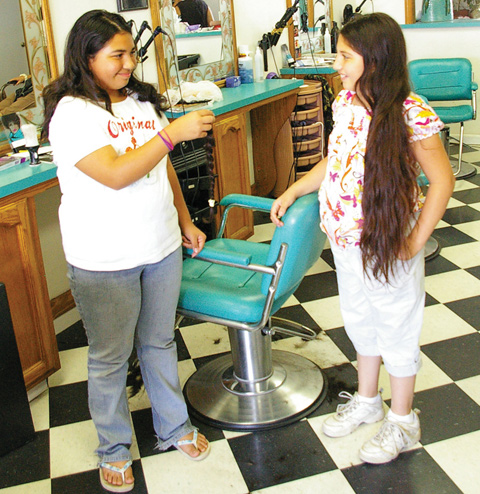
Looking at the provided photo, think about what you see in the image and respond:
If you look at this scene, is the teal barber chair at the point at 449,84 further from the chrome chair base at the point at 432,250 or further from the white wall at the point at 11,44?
the white wall at the point at 11,44

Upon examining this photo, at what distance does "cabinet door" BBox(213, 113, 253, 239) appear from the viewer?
351 cm

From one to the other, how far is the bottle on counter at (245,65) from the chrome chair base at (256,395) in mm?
2487

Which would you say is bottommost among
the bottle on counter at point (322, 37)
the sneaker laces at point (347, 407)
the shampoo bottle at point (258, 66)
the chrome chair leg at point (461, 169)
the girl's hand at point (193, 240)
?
the sneaker laces at point (347, 407)

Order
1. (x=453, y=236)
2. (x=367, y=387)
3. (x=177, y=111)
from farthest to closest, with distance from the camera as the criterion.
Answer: (x=453, y=236)
(x=177, y=111)
(x=367, y=387)

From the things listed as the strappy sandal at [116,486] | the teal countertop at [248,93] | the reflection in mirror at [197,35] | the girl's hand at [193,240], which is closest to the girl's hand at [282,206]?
the girl's hand at [193,240]

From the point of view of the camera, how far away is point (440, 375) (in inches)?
96.0

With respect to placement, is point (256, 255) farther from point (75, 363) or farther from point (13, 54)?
point (13, 54)

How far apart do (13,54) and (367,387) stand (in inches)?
79.2

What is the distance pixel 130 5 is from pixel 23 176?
162cm

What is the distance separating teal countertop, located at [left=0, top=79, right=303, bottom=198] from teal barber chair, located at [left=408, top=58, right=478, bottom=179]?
4.21 ft

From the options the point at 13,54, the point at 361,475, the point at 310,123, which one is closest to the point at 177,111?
the point at 13,54

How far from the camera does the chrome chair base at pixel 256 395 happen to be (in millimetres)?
2244

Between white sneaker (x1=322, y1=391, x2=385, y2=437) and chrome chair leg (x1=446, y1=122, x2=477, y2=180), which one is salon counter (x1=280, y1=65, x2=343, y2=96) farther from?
white sneaker (x1=322, y1=391, x2=385, y2=437)

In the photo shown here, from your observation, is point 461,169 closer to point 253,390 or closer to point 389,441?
point 253,390
